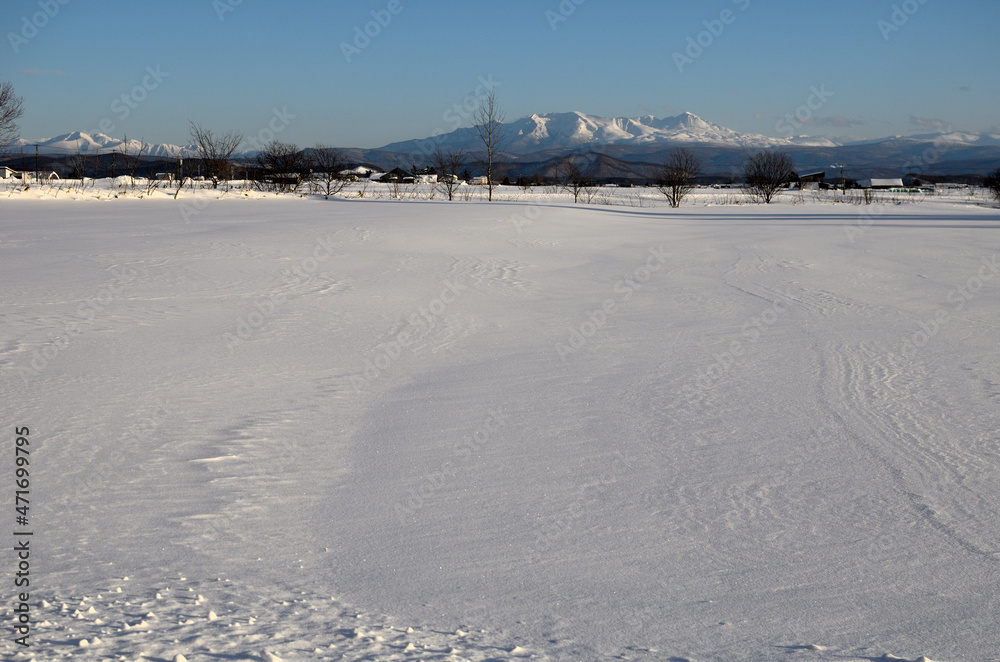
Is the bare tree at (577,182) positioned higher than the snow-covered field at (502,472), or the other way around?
the bare tree at (577,182)

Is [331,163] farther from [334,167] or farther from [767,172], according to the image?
[767,172]

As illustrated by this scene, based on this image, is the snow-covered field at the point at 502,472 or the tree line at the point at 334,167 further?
the tree line at the point at 334,167

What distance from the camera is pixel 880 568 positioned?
2.84 meters

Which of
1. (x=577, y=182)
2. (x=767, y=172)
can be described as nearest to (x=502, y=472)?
(x=577, y=182)

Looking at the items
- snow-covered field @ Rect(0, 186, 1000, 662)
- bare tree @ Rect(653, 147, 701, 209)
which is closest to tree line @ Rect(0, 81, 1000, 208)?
bare tree @ Rect(653, 147, 701, 209)

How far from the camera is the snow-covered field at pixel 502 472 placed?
2.49 meters

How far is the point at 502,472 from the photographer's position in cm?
385

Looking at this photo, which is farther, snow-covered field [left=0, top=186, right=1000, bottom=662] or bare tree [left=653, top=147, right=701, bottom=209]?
bare tree [left=653, top=147, right=701, bottom=209]

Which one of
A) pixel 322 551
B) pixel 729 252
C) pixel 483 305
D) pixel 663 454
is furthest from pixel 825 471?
pixel 729 252

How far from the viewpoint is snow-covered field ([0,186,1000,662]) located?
2.49 meters

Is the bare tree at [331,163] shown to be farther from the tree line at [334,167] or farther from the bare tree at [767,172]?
the bare tree at [767,172]

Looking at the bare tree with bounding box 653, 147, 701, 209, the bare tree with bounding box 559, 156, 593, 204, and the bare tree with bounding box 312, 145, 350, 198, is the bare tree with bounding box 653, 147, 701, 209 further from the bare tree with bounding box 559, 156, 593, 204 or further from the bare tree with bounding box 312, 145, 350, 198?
the bare tree with bounding box 312, 145, 350, 198

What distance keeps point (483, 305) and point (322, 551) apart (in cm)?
551

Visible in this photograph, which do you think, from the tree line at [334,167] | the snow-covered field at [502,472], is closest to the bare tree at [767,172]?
the tree line at [334,167]
